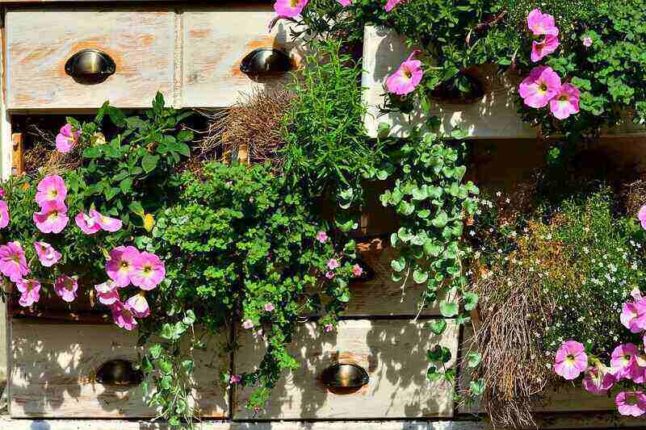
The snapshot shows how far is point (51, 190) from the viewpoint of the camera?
2936mm

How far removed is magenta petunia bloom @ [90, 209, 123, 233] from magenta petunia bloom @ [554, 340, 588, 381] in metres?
1.35

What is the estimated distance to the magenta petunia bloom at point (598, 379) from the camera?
2953mm

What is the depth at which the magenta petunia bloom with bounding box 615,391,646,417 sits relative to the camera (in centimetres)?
298

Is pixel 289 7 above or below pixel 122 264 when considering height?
above

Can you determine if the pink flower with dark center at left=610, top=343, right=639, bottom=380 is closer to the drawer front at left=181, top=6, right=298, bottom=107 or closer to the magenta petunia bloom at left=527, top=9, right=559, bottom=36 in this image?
the magenta petunia bloom at left=527, top=9, right=559, bottom=36

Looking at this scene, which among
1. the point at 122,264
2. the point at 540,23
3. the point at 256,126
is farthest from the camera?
the point at 256,126

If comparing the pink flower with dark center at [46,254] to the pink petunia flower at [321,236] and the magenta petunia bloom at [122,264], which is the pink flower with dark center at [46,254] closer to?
the magenta petunia bloom at [122,264]

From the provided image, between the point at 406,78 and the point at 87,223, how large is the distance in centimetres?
101

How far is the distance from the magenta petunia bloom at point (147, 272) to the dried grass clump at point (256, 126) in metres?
0.43

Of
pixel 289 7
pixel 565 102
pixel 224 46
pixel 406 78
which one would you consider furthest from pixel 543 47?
pixel 224 46

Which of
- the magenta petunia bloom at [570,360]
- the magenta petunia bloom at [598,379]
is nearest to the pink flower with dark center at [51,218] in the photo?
the magenta petunia bloom at [570,360]

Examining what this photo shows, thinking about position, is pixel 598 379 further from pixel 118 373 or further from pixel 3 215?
pixel 3 215

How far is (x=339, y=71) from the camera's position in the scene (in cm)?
291

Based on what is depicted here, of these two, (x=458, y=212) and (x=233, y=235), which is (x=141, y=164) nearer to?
(x=233, y=235)
